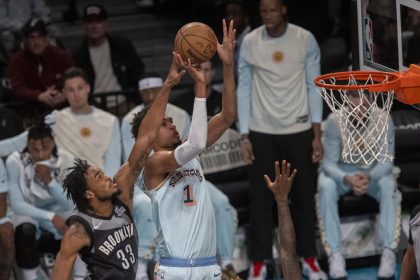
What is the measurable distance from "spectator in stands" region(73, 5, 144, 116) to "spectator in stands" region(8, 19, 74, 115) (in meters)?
0.26

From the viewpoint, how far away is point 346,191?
32.7 ft

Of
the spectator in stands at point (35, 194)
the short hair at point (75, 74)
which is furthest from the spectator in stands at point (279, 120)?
the spectator in stands at point (35, 194)

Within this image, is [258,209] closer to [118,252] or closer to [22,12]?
[118,252]

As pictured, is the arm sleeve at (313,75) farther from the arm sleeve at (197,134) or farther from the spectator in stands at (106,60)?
the arm sleeve at (197,134)

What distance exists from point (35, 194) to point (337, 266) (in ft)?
8.86

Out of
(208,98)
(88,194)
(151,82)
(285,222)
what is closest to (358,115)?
(208,98)

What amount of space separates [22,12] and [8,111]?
180cm

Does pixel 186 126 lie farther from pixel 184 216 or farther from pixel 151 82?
pixel 184 216

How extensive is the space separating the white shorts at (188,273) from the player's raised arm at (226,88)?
2.97 ft

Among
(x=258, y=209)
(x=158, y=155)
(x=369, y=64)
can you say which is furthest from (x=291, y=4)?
(x=158, y=155)

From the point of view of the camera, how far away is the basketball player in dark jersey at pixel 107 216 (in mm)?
7027

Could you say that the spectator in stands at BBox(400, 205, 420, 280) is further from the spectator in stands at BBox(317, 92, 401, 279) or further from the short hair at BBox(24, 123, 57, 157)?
the short hair at BBox(24, 123, 57, 157)

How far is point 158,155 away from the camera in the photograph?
23.5ft

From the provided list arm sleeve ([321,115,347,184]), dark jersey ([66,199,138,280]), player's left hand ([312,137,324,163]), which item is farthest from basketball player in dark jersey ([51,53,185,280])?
arm sleeve ([321,115,347,184])
